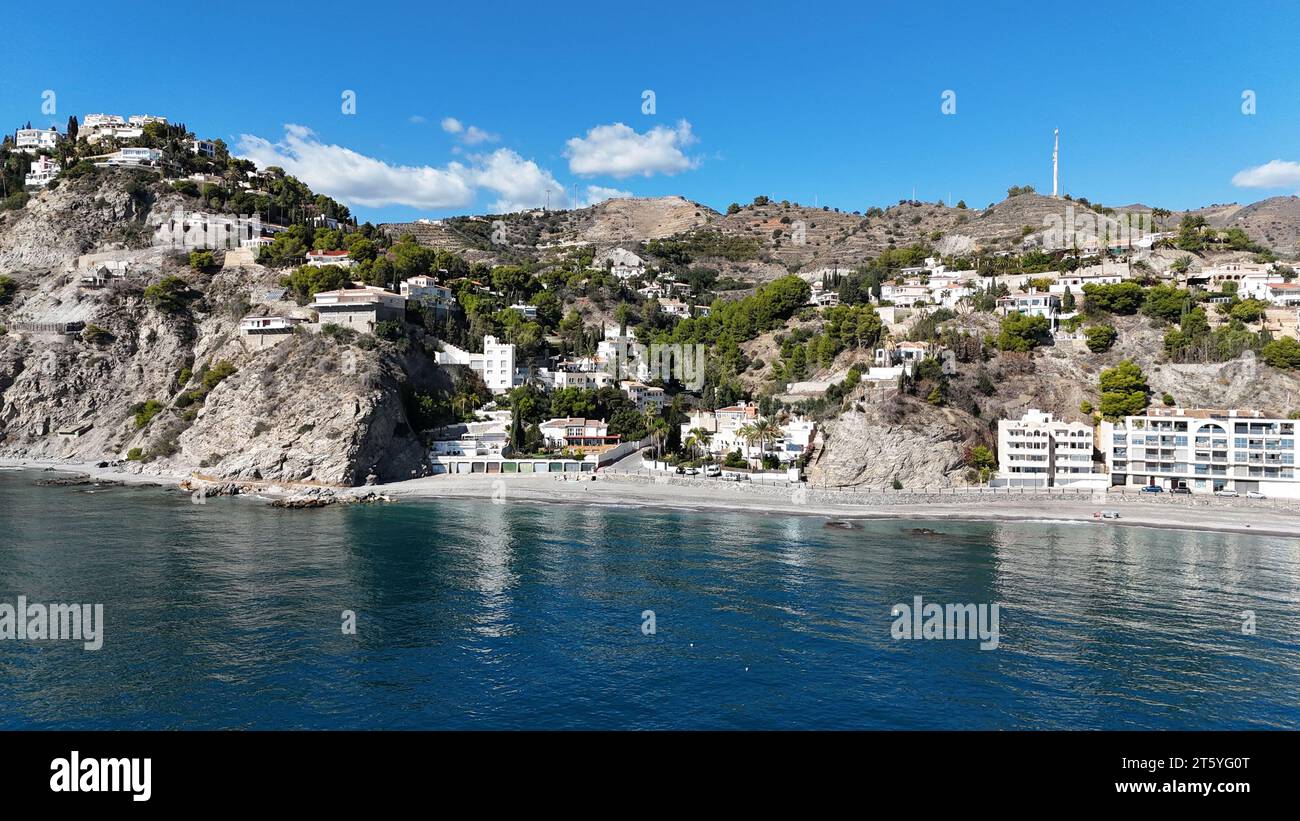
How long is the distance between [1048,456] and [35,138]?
139 metres

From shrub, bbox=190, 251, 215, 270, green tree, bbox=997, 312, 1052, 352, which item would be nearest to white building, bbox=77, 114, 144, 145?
shrub, bbox=190, 251, 215, 270

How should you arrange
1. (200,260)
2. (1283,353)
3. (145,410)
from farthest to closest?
(200,260) → (145,410) → (1283,353)

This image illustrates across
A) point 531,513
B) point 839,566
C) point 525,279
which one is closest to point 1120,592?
point 839,566

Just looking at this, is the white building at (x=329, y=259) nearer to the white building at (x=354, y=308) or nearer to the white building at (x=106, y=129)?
the white building at (x=354, y=308)

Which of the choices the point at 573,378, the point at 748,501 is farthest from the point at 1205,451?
the point at 573,378

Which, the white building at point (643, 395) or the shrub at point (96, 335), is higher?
the shrub at point (96, 335)

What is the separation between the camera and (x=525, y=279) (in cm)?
9656

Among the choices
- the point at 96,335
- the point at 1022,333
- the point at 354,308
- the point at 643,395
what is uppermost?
the point at 354,308

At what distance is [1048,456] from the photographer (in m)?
53.4

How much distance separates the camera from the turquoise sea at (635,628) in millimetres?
17797

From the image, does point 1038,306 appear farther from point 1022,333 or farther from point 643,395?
point 643,395

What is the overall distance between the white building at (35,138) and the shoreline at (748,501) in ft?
260

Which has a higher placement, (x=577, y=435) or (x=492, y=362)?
(x=492, y=362)

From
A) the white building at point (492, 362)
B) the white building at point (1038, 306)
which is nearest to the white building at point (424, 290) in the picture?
the white building at point (492, 362)
